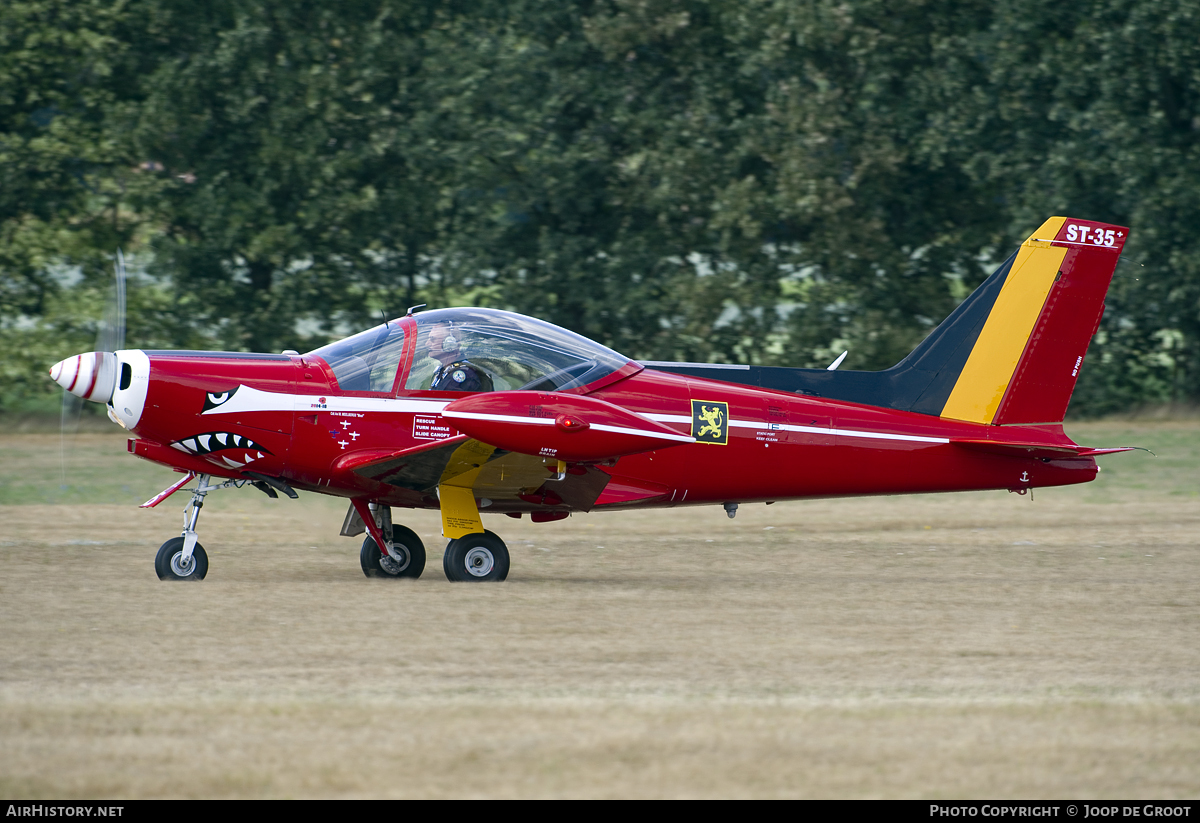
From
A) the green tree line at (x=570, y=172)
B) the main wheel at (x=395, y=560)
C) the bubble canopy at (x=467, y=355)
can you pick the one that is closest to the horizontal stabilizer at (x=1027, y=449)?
the bubble canopy at (x=467, y=355)

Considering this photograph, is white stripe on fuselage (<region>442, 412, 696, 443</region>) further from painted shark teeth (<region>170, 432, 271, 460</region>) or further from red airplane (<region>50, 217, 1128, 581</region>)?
painted shark teeth (<region>170, 432, 271, 460</region>)

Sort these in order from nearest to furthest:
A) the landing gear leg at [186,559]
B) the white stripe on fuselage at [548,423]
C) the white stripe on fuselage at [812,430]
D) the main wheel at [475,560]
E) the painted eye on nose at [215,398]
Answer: the white stripe on fuselage at [548,423] → the painted eye on nose at [215,398] → the landing gear leg at [186,559] → the main wheel at [475,560] → the white stripe on fuselage at [812,430]

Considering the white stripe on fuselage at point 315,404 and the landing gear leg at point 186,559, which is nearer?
the white stripe on fuselage at point 315,404

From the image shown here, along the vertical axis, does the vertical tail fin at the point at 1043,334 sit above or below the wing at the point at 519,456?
above

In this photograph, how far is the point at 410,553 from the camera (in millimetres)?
11758

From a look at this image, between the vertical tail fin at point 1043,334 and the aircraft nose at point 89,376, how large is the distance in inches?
273

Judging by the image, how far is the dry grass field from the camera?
577 cm

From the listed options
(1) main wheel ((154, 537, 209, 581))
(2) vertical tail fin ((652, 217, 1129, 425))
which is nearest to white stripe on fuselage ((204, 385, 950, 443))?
(1) main wheel ((154, 537, 209, 581))

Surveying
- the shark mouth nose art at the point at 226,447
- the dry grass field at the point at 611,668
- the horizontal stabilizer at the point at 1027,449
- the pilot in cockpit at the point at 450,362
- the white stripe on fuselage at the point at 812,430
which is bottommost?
the dry grass field at the point at 611,668

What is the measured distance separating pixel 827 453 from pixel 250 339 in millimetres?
17927

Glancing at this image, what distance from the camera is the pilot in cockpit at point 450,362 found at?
11.0 metres

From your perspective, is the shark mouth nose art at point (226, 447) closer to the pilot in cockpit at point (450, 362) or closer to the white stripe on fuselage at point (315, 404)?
the white stripe on fuselage at point (315, 404)
